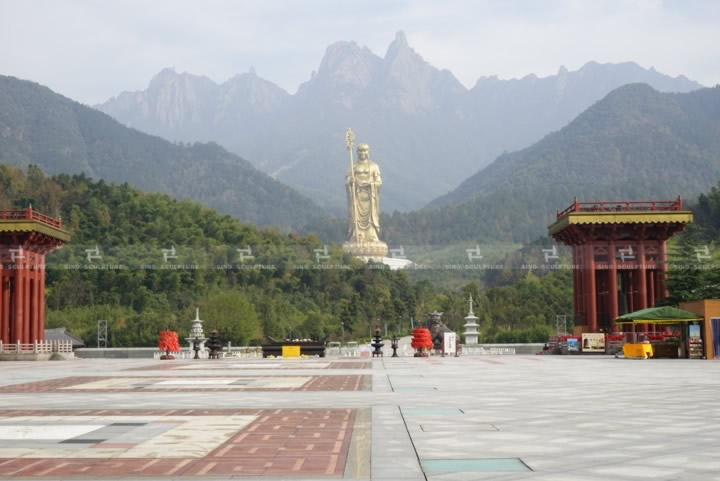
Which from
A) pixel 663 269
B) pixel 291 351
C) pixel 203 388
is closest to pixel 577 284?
pixel 663 269

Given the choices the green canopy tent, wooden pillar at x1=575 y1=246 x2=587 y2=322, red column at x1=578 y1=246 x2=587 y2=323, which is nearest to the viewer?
the green canopy tent

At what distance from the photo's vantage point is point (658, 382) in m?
18.9

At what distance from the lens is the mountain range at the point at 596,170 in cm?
13262

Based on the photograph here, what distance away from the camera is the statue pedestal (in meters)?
84.4

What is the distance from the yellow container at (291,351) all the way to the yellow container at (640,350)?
15.2 meters

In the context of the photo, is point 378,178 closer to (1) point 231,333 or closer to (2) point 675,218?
(1) point 231,333

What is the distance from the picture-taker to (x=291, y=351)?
42.8 m

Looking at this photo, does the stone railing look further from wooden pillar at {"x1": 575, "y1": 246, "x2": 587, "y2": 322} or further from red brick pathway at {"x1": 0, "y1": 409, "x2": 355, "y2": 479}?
red brick pathway at {"x1": 0, "y1": 409, "x2": 355, "y2": 479}

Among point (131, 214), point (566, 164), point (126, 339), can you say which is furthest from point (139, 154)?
point (126, 339)

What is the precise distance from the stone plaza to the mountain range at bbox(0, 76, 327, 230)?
155 meters

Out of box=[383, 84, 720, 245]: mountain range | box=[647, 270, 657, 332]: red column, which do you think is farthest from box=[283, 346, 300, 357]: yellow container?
box=[383, 84, 720, 245]: mountain range

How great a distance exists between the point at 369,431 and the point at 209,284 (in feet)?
204

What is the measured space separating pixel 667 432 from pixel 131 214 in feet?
234

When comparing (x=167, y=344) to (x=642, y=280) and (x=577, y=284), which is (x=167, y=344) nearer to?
(x=577, y=284)
